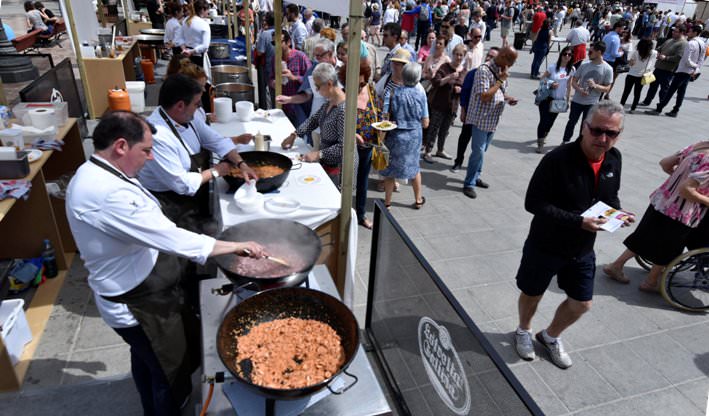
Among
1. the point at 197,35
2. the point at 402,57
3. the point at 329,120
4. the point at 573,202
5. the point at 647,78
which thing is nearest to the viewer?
the point at 573,202

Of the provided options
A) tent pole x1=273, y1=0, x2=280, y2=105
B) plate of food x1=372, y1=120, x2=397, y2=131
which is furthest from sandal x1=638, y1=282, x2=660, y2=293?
tent pole x1=273, y1=0, x2=280, y2=105

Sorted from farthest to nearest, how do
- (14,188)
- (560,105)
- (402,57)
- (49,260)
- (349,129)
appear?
(560,105) → (402,57) → (49,260) → (14,188) → (349,129)

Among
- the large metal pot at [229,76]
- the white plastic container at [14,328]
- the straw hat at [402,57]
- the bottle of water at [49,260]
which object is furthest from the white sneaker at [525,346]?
the large metal pot at [229,76]

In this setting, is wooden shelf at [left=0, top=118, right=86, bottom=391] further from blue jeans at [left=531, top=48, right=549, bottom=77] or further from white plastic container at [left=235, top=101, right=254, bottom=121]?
blue jeans at [left=531, top=48, right=549, bottom=77]

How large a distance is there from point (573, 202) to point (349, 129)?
1594 millimetres

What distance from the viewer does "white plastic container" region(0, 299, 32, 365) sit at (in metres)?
3.05

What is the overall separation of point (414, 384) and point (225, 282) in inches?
51.9

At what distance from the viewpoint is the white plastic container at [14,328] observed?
120 inches

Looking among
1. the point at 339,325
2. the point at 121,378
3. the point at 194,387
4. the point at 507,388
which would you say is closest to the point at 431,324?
the point at 339,325

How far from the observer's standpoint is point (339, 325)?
7.58 feet

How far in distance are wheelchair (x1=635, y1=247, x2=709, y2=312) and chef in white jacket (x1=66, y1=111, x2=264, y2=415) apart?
401 centimetres

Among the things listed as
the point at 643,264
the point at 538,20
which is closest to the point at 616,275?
the point at 643,264

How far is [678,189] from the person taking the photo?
12.4ft

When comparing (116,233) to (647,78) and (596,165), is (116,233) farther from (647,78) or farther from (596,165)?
(647,78)
